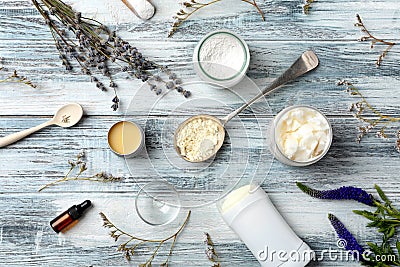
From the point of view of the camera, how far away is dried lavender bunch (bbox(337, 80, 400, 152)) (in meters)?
1.27

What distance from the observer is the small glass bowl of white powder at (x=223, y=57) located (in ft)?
3.91

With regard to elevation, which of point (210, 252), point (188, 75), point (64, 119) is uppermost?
point (188, 75)

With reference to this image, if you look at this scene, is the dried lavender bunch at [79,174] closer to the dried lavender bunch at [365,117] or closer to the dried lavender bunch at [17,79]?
the dried lavender bunch at [17,79]

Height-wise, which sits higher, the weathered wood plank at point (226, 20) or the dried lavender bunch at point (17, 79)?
the weathered wood plank at point (226, 20)

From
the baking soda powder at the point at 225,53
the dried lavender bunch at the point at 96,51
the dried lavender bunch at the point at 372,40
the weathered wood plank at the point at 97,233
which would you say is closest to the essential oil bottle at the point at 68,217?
the weathered wood plank at the point at 97,233

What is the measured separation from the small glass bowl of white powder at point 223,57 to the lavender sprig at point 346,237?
460 mm

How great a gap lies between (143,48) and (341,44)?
1.80 feet

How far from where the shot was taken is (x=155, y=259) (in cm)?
125

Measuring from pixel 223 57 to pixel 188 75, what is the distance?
0.11m

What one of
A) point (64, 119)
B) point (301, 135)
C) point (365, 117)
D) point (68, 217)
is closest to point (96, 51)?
point (64, 119)

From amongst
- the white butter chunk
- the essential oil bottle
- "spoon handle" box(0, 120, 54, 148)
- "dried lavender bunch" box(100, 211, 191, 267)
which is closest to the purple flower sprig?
the white butter chunk

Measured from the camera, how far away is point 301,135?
1173 mm

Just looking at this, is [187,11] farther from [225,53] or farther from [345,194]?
[345,194]

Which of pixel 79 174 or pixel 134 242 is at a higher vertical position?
pixel 79 174
